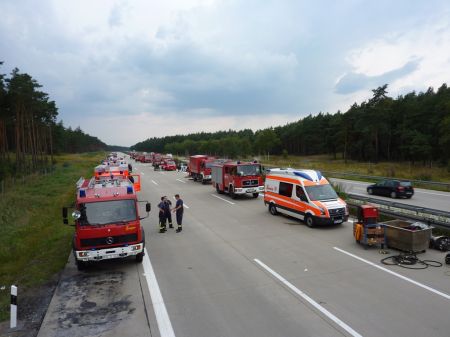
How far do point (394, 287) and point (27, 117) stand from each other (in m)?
52.7

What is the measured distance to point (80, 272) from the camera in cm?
1028

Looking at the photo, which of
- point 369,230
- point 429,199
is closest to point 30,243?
point 369,230

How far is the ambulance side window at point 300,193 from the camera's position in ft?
51.1

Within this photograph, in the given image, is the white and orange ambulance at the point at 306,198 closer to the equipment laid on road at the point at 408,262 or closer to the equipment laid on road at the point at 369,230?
the equipment laid on road at the point at 369,230

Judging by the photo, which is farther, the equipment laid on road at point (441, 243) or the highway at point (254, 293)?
the equipment laid on road at point (441, 243)

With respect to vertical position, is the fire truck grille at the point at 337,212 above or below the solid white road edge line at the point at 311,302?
above

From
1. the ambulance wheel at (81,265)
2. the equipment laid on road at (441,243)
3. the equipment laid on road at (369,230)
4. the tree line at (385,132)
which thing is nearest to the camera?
the ambulance wheel at (81,265)

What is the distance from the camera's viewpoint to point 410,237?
35.7 feet

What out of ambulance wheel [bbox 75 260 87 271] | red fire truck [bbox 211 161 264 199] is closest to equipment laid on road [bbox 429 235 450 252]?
ambulance wheel [bbox 75 260 87 271]

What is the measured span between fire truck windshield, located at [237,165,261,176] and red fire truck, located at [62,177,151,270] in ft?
A: 44.4

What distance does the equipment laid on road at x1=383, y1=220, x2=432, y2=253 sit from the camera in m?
10.9

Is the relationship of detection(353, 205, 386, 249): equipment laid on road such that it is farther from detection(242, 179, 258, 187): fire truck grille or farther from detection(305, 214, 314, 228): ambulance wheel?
detection(242, 179, 258, 187): fire truck grille

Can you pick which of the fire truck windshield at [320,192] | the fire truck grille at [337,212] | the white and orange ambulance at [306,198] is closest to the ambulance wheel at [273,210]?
the white and orange ambulance at [306,198]

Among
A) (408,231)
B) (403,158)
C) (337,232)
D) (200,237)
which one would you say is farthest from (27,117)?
(403,158)
